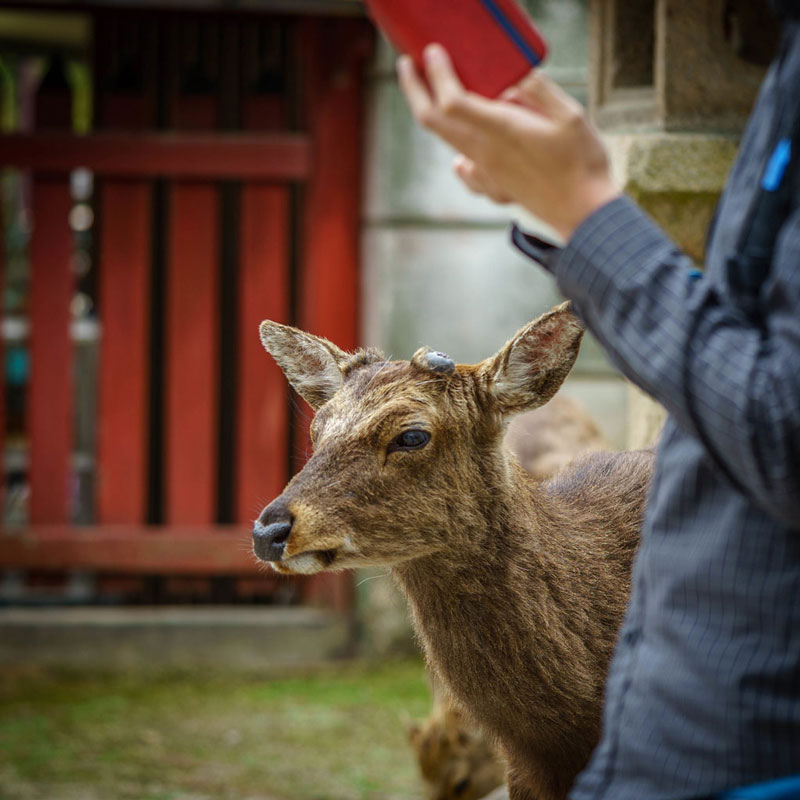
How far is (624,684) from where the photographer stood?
1396 millimetres

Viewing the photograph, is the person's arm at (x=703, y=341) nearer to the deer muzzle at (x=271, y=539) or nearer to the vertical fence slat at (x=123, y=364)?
the deer muzzle at (x=271, y=539)

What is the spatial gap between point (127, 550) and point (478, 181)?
5.41m

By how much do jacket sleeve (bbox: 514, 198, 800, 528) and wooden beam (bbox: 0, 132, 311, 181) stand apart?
5.42m

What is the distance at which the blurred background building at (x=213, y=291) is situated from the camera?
6406 mm

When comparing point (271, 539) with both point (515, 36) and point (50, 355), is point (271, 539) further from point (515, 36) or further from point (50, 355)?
point (50, 355)

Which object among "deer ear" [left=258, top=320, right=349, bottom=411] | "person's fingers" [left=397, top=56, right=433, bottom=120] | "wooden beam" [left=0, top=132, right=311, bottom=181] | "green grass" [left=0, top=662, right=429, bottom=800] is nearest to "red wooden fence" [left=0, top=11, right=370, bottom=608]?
"wooden beam" [left=0, top=132, right=311, bottom=181]

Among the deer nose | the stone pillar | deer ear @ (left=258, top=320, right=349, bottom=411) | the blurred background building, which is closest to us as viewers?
the deer nose

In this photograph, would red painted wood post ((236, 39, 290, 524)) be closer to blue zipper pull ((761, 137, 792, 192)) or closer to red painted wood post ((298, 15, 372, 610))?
red painted wood post ((298, 15, 372, 610))

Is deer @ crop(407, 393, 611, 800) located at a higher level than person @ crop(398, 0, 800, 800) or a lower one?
lower

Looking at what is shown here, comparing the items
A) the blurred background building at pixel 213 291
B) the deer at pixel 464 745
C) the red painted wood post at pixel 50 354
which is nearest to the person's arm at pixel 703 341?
the deer at pixel 464 745

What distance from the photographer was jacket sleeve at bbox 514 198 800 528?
1.19 metres

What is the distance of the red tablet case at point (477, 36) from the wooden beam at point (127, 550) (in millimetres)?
5343

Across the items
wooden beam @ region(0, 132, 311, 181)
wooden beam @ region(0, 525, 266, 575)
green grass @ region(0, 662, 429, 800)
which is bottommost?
green grass @ region(0, 662, 429, 800)

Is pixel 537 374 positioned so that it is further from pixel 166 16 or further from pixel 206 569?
pixel 166 16
